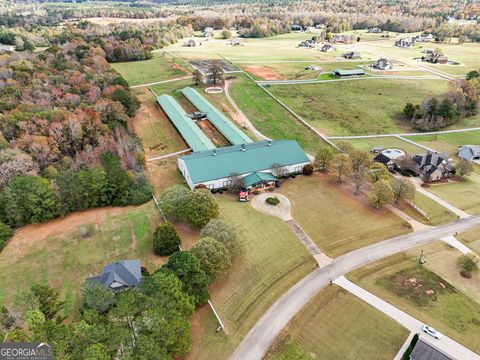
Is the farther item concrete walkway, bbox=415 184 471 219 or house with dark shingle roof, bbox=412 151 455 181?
house with dark shingle roof, bbox=412 151 455 181

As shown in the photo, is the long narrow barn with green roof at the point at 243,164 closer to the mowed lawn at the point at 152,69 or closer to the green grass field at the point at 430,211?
the green grass field at the point at 430,211

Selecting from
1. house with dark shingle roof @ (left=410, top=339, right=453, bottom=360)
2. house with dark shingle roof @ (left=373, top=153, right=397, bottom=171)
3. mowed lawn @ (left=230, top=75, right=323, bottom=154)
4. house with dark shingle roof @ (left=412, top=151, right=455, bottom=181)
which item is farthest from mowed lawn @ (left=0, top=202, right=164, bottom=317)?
house with dark shingle roof @ (left=412, top=151, right=455, bottom=181)

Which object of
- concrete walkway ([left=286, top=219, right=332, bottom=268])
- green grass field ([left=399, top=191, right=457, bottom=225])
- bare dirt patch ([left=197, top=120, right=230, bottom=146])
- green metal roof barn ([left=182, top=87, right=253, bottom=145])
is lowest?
green grass field ([left=399, top=191, right=457, bottom=225])

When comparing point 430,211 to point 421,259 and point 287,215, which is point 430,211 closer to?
point 421,259

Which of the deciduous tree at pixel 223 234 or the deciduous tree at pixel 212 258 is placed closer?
the deciduous tree at pixel 212 258

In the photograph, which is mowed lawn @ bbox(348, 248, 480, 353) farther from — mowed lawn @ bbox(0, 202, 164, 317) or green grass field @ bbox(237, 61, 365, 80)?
green grass field @ bbox(237, 61, 365, 80)

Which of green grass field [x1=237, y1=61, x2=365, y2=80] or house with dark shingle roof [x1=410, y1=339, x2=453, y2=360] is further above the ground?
green grass field [x1=237, y1=61, x2=365, y2=80]

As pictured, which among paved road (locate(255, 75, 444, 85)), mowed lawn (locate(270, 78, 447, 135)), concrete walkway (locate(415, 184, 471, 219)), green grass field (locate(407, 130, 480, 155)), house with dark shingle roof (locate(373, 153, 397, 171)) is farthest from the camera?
paved road (locate(255, 75, 444, 85))

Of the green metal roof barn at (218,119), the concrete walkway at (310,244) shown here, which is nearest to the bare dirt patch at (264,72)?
the green metal roof barn at (218,119)
